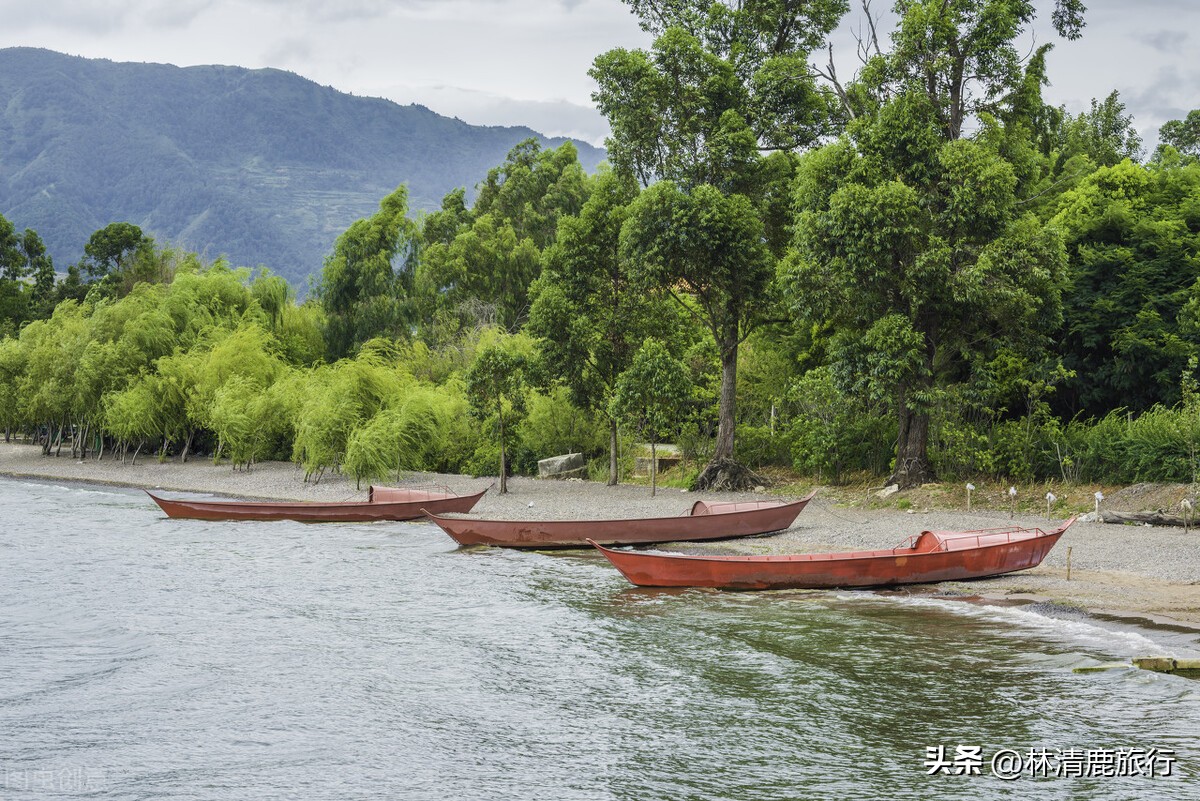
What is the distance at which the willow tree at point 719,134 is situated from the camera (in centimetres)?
3141

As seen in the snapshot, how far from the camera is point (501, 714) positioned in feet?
46.7

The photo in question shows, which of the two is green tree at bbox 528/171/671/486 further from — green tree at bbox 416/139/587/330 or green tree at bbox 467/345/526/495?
green tree at bbox 416/139/587/330

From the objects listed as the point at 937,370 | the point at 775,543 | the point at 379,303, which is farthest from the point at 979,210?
the point at 379,303

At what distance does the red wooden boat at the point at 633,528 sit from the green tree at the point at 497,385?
892 cm

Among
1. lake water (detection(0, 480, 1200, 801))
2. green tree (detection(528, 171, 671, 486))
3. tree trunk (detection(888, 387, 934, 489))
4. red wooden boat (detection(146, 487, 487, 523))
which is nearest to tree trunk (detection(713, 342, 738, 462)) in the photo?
green tree (detection(528, 171, 671, 486))

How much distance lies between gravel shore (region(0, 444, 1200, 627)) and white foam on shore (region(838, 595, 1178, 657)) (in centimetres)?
68

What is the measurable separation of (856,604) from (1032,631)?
3.31m

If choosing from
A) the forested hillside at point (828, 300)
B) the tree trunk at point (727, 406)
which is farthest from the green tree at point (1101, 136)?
the tree trunk at point (727, 406)

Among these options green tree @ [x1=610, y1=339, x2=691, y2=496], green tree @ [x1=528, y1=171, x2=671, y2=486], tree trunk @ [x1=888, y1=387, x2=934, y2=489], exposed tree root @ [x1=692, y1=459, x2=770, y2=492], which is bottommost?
exposed tree root @ [x1=692, y1=459, x2=770, y2=492]

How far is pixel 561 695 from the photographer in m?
14.9

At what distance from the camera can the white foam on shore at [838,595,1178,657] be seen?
50.6 feet

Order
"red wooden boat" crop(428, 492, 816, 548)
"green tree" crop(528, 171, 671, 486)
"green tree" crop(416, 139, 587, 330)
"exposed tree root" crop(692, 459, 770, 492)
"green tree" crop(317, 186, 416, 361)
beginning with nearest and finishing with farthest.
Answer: "red wooden boat" crop(428, 492, 816, 548) < "exposed tree root" crop(692, 459, 770, 492) < "green tree" crop(528, 171, 671, 486) < "green tree" crop(317, 186, 416, 361) < "green tree" crop(416, 139, 587, 330)

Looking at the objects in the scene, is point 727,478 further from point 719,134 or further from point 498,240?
point 498,240

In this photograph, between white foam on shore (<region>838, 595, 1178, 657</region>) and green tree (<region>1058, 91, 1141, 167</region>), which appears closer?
white foam on shore (<region>838, 595, 1178, 657</region>)
